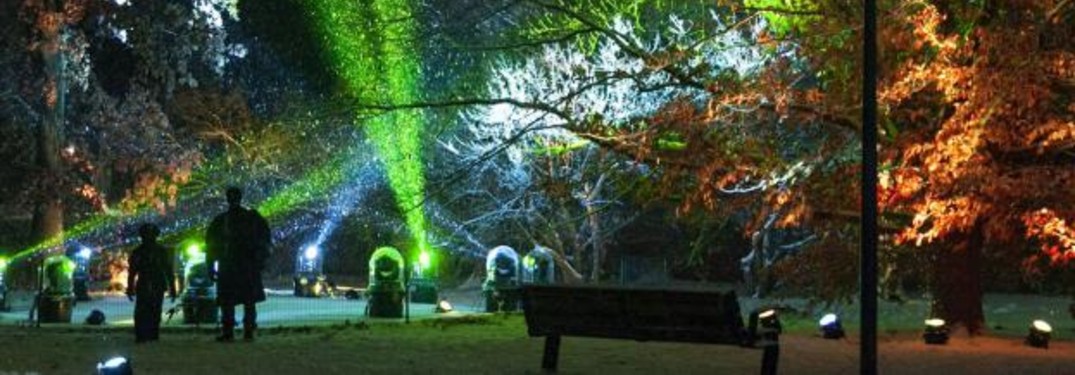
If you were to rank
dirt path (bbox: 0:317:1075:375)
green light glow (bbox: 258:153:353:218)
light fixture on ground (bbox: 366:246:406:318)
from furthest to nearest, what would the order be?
green light glow (bbox: 258:153:353:218)
light fixture on ground (bbox: 366:246:406:318)
dirt path (bbox: 0:317:1075:375)

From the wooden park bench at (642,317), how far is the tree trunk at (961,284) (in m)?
6.86

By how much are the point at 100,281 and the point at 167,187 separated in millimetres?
6740

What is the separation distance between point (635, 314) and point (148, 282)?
598 cm

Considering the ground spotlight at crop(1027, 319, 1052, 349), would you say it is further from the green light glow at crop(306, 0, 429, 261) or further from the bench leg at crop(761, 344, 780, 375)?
the green light glow at crop(306, 0, 429, 261)

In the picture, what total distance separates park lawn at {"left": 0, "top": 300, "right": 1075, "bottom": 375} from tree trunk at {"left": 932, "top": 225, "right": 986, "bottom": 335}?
0.56m

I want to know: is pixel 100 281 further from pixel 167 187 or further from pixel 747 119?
pixel 747 119

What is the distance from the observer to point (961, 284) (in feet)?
53.2

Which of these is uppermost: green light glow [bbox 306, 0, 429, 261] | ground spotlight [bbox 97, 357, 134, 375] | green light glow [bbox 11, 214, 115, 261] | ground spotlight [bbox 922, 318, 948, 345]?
green light glow [bbox 306, 0, 429, 261]

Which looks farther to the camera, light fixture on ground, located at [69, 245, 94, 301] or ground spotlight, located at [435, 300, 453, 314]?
light fixture on ground, located at [69, 245, 94, 301]

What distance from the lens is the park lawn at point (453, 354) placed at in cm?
1072

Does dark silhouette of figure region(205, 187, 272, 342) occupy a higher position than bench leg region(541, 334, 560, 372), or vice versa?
dark silhouette of figure region(205, 187, 272, 342)

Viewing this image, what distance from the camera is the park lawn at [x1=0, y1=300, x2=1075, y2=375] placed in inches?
422

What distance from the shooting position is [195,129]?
2891 cm

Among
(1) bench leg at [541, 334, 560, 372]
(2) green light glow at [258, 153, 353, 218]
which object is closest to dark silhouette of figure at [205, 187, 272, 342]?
(1) bench leg at [541, 334, 560, 372]
